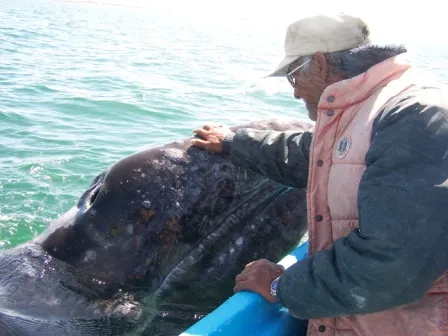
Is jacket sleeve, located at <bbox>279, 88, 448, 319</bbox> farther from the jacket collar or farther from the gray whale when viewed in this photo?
the gray whale

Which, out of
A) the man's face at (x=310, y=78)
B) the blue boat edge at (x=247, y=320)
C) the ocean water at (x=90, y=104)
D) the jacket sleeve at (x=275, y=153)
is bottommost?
the ocean water at (x=90, y=104)

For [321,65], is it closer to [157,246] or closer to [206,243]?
[206,243]

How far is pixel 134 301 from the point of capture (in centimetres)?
481

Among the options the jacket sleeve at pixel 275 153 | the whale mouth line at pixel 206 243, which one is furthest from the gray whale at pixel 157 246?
the jacket sleeve at pixel 275 153

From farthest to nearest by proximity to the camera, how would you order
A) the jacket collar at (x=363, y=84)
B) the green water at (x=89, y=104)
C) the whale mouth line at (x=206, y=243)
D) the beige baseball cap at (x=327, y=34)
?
the green water at (x=89, y=104) < the whale mouth line at (x=206, y=243) < the beige baseball cap at (x=327, y=34) < the jacket collar at (x=363, y=84)

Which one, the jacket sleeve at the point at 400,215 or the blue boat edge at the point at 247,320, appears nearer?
the jacket sleeve at the point at 400,215

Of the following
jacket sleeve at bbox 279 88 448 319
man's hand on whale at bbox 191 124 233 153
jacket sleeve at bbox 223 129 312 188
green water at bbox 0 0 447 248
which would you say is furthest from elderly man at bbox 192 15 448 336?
green water at bbox 0 0 447 248

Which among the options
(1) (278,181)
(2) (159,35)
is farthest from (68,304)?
(2) (159,35)

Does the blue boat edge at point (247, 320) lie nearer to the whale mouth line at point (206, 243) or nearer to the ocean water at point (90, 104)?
the whale mouth line at point (206, 243)

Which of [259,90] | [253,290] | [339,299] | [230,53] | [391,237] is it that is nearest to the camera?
[391,237]

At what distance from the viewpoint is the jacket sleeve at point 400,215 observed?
116 inches

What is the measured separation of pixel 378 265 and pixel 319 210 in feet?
2.23

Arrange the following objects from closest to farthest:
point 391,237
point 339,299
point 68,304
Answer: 1. point 391,237
2. point 339,299
3. point 68,304

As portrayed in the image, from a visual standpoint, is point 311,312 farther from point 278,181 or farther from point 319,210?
point 278,181
